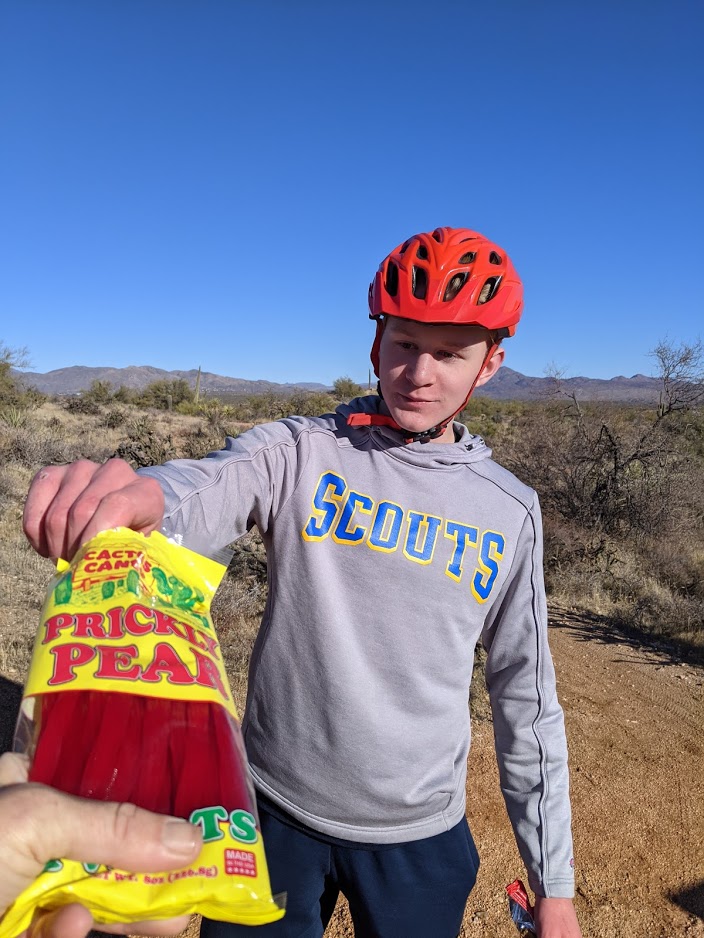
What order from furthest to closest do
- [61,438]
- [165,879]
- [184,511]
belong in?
[61,438] < [184,511] < [165,879]

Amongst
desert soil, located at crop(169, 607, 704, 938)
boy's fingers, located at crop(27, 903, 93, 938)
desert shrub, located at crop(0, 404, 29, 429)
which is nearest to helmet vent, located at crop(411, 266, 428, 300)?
boy's fingers, located at crop(27, 903, 93, 938)

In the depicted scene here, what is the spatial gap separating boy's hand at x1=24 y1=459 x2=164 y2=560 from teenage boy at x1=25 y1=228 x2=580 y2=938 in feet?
0.87

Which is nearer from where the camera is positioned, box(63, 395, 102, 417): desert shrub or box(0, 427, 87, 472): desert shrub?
box(0, 427, 87, 472): desert shrub

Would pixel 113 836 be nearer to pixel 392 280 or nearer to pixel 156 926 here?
pixel 156 926

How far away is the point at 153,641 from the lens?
3.16ft

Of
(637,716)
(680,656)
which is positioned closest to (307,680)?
(637,716)

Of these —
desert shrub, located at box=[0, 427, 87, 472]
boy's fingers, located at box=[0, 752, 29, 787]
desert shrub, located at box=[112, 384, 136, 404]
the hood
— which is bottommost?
desert shrub, located at box=[0, 427, 87, 472]

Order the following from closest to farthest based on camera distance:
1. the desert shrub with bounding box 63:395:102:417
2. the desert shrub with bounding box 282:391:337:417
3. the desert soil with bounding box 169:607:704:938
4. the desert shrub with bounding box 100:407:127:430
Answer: the desert soil with bounding box 169:607:704:938
the desert shrub with bounding box 100:407:127:430
the desert shrub with bounding box 63:395:102:417
the desert shrub with bounding box 282:391:337:417

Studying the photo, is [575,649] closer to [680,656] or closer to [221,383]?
[680,656]

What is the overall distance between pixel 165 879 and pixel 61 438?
14.5m

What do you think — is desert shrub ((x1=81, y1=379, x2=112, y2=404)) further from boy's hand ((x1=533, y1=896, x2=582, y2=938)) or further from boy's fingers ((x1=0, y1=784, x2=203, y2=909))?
boy's fingers ((x1=0, y1=784, x2=203, y2=909))

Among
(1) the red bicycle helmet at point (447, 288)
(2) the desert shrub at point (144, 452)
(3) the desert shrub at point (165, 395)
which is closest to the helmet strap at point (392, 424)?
(1) the red bicycle helmet at point (447, 288)

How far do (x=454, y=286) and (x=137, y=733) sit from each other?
4.40ft

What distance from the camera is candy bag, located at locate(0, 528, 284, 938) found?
2.52ft
